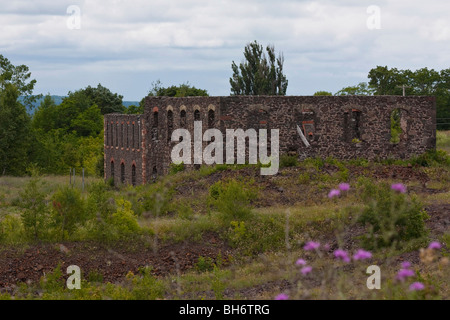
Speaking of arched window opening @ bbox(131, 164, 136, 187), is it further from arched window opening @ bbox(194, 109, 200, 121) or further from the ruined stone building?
arched window opening @ bbox(194, 109, 200, 121)

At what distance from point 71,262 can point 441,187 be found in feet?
44.9

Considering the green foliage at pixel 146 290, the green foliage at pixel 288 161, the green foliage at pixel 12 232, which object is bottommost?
the green foliage at pixel 146 290

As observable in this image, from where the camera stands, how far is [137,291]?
1252cm

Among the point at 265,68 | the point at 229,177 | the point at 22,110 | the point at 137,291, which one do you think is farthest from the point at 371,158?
the point at 265,68

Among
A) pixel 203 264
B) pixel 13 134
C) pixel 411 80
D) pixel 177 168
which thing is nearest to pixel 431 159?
pixel 177 168

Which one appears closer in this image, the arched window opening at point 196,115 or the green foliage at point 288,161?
the green foliage at point 288,161

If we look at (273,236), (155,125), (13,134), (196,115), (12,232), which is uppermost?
(196,115)

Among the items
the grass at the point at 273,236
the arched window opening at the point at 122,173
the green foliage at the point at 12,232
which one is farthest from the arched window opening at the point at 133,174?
the green foliage at the point at 12,232

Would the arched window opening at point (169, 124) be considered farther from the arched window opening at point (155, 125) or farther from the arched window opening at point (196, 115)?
the arched window opening at point (196, 115)

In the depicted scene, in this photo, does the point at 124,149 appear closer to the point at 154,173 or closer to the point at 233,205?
the point at 154,173

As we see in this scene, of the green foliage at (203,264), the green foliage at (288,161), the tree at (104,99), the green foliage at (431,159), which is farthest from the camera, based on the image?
the tree at (104,99)

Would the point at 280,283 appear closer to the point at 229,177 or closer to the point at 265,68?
the point at 229,177

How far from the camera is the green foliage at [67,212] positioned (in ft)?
61.0

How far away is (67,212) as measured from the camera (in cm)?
1861
